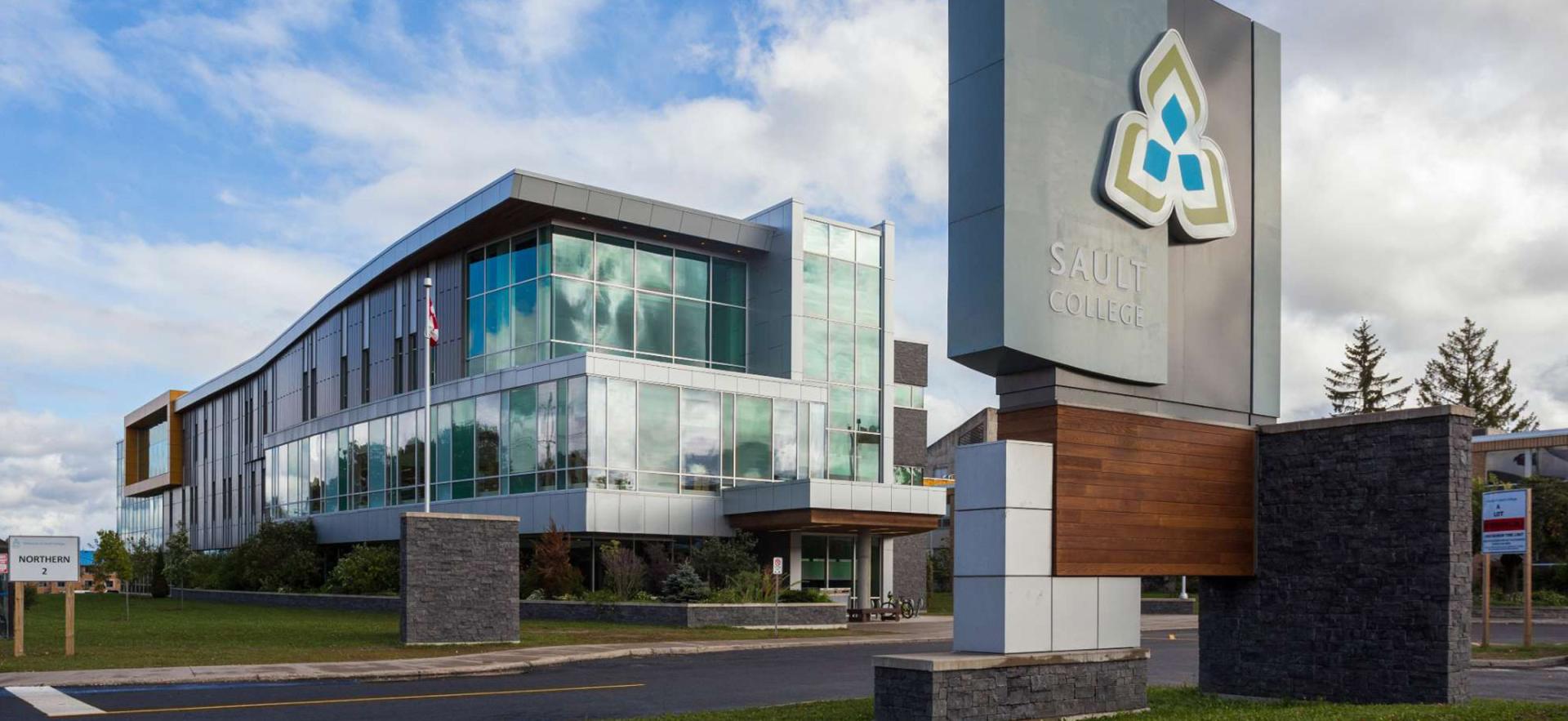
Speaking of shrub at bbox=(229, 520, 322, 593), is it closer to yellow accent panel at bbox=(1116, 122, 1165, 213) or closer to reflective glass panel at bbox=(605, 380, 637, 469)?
reflective glass panel at bbox=(605, 380, 637, 469)

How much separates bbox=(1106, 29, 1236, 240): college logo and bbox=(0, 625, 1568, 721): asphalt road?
8.01 m

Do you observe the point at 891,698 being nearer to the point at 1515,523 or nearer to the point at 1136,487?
the point at 1136,487

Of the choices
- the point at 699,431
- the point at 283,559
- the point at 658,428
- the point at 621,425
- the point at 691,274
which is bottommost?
the point at 283,559

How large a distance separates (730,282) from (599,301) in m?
5.69

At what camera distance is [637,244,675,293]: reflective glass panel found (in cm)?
4328

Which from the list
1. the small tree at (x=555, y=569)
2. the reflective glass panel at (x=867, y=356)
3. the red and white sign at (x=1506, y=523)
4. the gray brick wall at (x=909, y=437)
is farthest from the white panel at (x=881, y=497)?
the red and white sign at (x=1506, y=523)

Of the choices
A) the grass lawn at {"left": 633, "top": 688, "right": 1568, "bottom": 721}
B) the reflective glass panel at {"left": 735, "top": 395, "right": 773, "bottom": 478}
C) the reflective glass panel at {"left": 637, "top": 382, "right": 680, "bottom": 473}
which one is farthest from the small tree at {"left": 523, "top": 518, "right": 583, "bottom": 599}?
the grass lawn at {"left": 633, "top": 688, "right": 1568, "bottom": 721}

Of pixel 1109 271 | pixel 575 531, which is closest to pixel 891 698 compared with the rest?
pixel 1109 271

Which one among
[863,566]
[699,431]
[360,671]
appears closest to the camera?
[360,671]

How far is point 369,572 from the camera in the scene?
142ft

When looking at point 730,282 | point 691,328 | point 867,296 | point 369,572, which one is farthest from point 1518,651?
point 369,572

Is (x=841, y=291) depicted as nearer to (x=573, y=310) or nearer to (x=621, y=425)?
(x=573, y=310)

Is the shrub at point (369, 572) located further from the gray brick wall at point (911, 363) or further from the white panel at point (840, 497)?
the gray brick wall at point (911, 363)

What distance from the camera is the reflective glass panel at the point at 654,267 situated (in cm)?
4328
